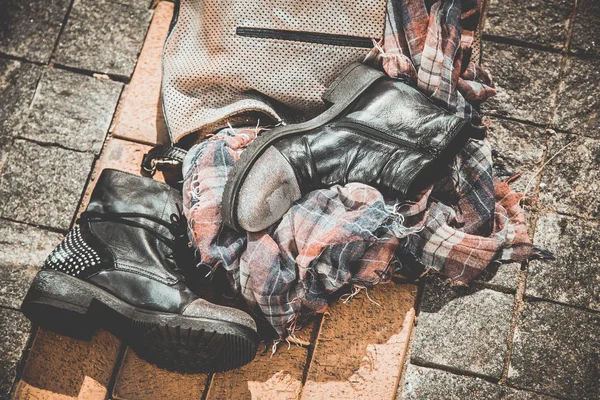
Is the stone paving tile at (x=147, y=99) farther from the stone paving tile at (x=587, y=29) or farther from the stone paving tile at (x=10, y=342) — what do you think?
the stone paving tile at (x=587, y=29)

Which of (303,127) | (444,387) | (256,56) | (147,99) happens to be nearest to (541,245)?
(444,387)

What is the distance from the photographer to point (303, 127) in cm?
199

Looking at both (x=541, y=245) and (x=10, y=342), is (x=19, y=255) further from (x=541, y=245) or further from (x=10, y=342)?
(x=541, y=245)

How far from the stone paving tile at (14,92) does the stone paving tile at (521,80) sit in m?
2.23

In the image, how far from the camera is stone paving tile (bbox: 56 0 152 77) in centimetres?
247

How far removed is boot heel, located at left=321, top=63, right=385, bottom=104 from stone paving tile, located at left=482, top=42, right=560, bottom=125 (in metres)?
0.68

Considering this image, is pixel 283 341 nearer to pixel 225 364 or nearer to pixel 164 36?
pixel 225 364

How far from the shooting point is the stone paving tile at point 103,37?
97.4 inches

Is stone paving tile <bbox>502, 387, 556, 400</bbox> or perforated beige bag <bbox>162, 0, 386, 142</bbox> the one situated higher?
perforated beige bag <bbox>162, 0, 386, 142</bbox>

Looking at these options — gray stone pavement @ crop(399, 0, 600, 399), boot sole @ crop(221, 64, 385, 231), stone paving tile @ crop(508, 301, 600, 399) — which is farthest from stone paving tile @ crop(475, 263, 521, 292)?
boot sole @ crop(221, 64, 385, 231)

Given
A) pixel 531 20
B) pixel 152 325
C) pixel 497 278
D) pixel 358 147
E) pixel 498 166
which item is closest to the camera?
pixel 152 325

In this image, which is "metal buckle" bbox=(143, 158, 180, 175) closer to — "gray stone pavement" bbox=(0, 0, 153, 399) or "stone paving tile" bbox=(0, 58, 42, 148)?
"gray stone pavement" bbox=(0, 0, 153, 399)

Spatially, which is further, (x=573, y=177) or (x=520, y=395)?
(x=573, y=177)

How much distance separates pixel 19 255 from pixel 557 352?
2441mm
